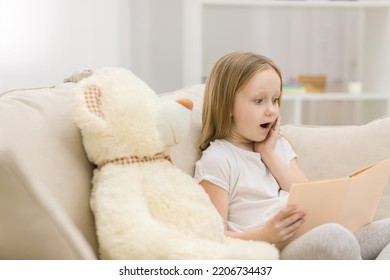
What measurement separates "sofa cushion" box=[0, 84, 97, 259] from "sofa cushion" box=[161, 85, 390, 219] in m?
0.56

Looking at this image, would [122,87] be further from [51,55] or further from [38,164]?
[51,55]

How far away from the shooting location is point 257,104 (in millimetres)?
1401

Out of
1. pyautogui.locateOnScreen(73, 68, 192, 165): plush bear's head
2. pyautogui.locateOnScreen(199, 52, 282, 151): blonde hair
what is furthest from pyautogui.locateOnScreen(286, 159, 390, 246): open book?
pyautogui.locateOnScreen(199, 52, 282, 151): blonde hair

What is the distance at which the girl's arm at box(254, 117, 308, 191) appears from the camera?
4.72ft

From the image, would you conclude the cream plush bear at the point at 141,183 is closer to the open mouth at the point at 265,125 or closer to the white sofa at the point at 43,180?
the white sofa at the point at 43,180

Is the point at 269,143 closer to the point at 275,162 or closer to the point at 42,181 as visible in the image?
the point at 275,162

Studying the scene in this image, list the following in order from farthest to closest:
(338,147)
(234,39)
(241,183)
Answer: (234,39) → (338,147) → (241,183)

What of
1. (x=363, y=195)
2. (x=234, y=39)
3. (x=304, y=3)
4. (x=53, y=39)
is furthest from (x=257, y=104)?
(x=234, y=39)

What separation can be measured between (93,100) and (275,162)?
0.58 metres

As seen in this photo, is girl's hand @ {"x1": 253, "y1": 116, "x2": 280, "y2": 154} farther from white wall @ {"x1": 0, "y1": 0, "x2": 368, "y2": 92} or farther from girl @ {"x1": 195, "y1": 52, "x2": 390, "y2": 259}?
white wall @ {"x1": 0, "y1": 0, "x2": 368, "y2": 92}

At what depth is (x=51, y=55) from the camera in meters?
1.78

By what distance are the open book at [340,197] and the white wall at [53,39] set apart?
29.9 inches

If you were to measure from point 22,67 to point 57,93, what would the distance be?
0.44 meters
